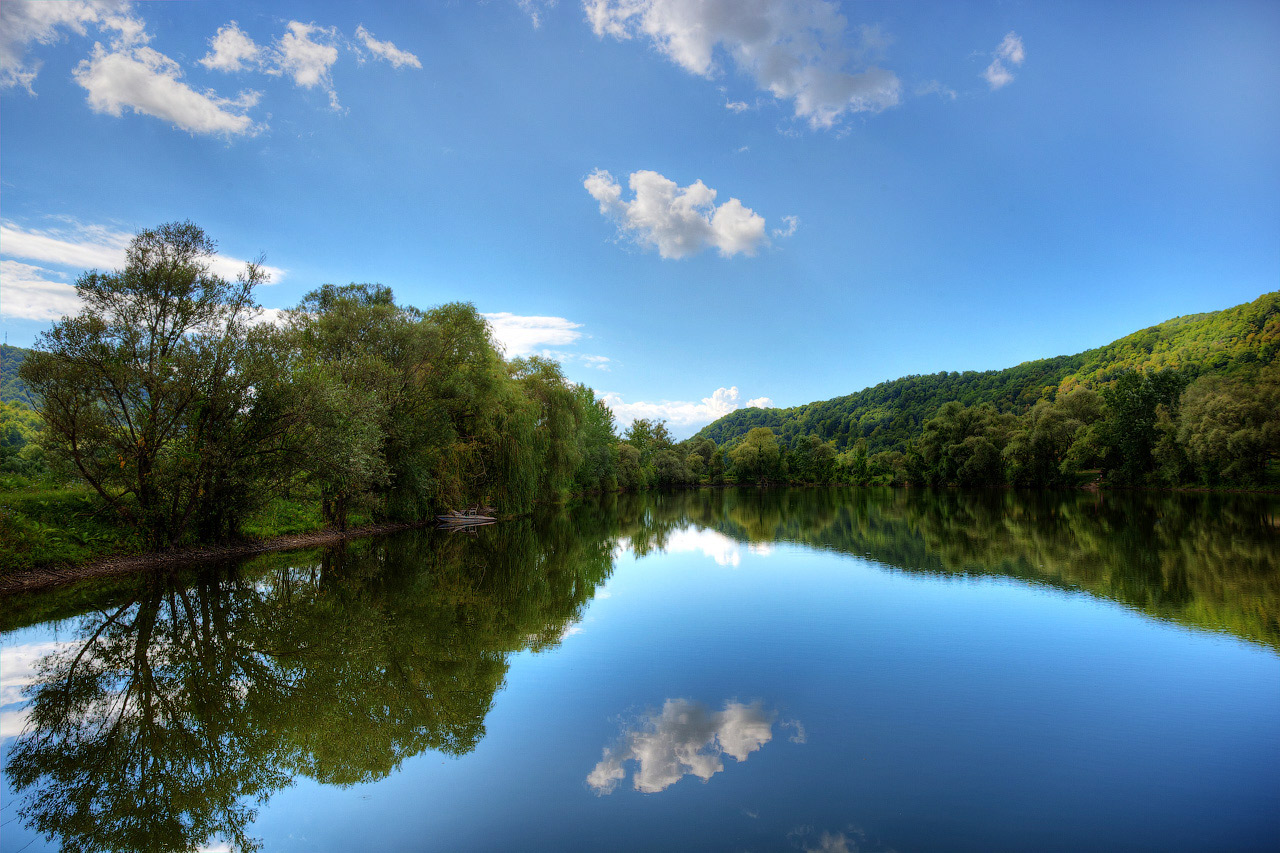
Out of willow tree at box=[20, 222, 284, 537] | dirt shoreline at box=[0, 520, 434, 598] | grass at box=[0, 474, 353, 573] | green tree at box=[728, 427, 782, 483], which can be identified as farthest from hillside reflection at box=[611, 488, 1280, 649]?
green tree at box=[728, 427, 782, 483]

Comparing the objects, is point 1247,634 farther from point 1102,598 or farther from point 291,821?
point 291,821

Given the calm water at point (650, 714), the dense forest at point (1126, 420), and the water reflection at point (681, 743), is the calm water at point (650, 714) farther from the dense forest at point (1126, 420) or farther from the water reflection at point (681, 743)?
the dense forest at point (1126, 420)

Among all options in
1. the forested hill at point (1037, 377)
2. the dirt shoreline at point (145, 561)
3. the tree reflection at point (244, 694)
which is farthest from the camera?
the forested hill at point (1037, 377)

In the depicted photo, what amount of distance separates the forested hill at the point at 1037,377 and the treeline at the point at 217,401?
212ft

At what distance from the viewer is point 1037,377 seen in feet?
316

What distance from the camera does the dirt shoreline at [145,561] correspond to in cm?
1270

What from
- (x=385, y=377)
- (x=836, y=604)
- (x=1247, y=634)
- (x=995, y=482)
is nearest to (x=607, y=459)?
(x=385, y=377)

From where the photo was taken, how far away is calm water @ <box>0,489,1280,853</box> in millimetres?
4531

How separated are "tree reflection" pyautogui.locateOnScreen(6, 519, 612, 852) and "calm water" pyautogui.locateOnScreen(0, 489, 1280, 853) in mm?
38

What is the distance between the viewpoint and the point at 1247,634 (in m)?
8.95

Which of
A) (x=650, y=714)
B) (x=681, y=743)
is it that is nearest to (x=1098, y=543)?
(x=650, y=714)

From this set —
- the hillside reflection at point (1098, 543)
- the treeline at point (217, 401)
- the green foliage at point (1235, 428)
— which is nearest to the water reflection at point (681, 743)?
the hillside reflection at point (1098, 543)

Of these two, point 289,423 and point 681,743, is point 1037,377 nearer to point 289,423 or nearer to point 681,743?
point 289,423

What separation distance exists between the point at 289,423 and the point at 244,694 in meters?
10.6
